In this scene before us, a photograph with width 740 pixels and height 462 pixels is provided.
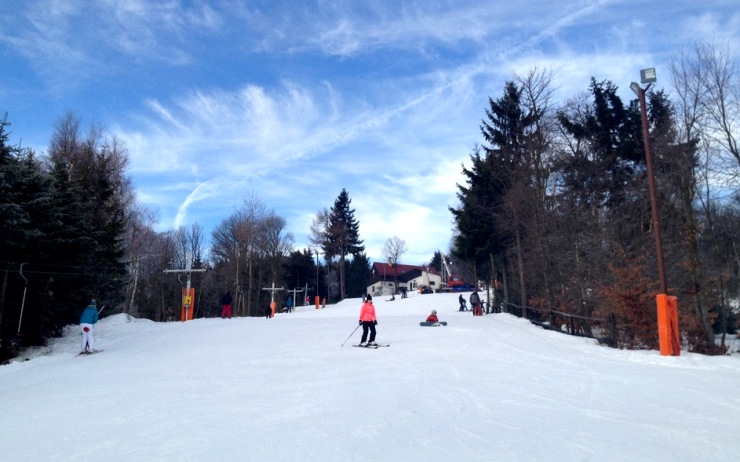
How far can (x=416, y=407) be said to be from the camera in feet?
28.0

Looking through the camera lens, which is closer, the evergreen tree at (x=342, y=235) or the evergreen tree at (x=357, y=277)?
the evergreen tree at (x=342, y=235)

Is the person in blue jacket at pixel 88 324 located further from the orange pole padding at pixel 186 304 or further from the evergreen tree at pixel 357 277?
the evergreen tree at pixel 357 277

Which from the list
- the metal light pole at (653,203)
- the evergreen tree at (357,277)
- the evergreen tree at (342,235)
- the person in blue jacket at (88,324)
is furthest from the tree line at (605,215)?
the evergreen tree at (357,277)

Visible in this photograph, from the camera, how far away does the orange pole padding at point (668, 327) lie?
48.8ft

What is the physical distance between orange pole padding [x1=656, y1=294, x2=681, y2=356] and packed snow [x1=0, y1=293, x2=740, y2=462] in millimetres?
417

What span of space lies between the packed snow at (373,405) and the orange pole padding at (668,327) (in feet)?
1.37

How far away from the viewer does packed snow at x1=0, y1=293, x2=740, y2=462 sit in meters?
6.27

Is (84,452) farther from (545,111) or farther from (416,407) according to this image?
(545,111)

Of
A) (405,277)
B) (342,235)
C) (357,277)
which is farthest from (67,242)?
(405,277)

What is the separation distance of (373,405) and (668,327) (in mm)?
10398

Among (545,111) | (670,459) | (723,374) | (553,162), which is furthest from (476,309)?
(670,459)

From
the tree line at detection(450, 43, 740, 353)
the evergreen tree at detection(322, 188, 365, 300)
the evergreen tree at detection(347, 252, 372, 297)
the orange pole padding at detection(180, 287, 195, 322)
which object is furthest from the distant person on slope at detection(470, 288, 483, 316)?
the evergreen tree at detection(347, 252, 372, 297)

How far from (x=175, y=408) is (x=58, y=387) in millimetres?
4428

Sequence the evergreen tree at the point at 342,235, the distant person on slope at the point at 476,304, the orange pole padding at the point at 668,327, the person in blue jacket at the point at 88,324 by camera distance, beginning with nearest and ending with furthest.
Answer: the orange pole padding at the point at 668,327 → the person in blue jacket at the point at 88,324 → the distant person on slope at the point at 476,304 → the evergreen tree at the point at 342,235
